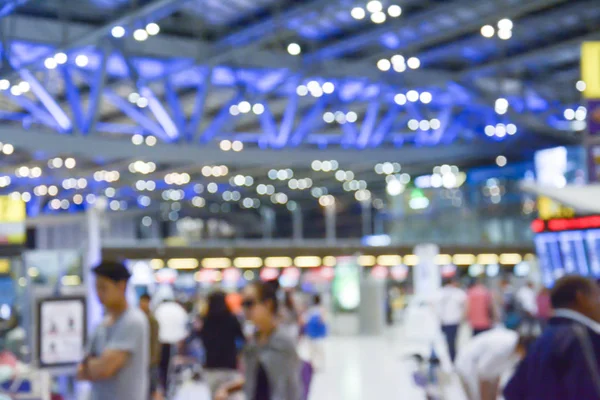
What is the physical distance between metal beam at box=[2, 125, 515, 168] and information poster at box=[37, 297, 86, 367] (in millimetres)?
17182

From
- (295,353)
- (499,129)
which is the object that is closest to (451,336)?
(295,353)

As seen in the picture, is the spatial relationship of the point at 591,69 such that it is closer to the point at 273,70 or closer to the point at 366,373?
the point at 366,373

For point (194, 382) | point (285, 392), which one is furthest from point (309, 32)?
point (285, 392)

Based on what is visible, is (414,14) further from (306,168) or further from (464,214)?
(306,168)

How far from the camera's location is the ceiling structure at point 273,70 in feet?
77.2

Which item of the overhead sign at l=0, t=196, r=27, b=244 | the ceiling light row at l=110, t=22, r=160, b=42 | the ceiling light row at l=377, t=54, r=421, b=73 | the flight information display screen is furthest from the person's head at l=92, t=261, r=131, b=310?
the ceiling light row at l=377, t=54, r=421, b=73

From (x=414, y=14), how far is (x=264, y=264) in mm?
16021

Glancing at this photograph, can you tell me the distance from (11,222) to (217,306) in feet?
8.86

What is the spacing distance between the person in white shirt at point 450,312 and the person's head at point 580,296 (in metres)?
13.9

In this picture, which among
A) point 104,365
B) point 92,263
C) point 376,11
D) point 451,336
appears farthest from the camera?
point 376,11

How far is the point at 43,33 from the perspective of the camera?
923 inches

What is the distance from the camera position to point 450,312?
1873 centimetres

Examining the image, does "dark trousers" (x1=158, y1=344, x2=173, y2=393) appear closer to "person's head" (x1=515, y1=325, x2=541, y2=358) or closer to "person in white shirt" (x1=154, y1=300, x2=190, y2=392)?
"person in white shirt" (x1=154, y1=300, x2=190, y2=392)

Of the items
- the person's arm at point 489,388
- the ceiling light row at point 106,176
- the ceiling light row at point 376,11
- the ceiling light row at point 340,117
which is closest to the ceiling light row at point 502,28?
the ceiling light row at point 376,11
